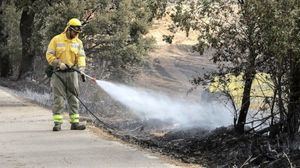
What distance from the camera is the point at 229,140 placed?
14812 mm

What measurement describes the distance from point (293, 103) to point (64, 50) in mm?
4692

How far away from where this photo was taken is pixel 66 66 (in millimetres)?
Answer: 11891

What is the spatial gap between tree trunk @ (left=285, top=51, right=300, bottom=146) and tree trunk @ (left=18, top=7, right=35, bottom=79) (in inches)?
726

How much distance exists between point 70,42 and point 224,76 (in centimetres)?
478

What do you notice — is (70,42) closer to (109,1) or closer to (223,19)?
(223,19)

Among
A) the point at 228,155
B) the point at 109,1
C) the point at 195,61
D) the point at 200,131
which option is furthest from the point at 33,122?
the point at 195,61

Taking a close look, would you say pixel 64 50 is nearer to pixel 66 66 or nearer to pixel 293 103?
pixel 66 66

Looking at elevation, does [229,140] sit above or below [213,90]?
below

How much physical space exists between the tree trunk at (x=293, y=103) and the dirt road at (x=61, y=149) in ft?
12.1

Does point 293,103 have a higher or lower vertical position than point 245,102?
lower

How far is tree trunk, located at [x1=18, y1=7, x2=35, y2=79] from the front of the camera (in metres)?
28.6

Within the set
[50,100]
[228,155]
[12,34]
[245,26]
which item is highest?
[12,34]

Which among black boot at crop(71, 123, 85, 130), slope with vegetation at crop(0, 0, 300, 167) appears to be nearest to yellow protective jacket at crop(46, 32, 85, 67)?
black boot at crop(71, 123, 85, 130)

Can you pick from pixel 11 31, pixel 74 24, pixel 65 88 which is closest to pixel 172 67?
pixel 11 31
